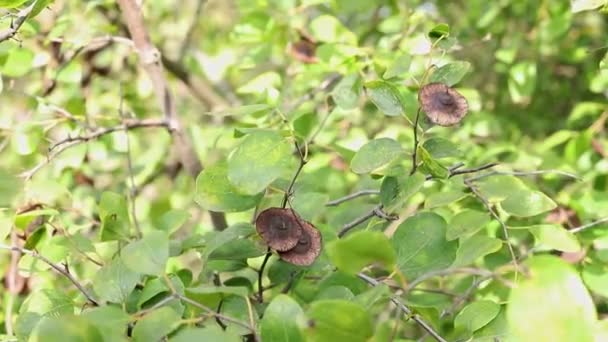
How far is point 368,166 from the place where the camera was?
707mm

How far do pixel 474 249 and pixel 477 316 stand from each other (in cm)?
6

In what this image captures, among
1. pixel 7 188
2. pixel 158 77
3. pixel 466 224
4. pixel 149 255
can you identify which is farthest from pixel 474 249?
pixel 158 77

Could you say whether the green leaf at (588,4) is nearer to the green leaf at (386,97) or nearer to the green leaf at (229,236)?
the green leaf at (386,97)

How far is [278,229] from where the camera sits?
67 cm

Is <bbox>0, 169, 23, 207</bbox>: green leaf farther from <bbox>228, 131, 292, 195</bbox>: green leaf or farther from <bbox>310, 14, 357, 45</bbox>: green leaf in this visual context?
<bbox>310, 14, 357, 45</bbox>: green leaf

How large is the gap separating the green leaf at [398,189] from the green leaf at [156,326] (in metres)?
0.23

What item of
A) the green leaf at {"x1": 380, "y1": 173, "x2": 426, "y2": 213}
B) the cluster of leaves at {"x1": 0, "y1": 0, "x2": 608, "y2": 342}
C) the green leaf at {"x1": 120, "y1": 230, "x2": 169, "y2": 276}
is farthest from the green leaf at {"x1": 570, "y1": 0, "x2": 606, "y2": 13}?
the green leaf at {"x1": 120, "y1": 230, "x2": 169, "y2": 276}

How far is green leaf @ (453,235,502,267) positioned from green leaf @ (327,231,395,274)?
0.14 meters

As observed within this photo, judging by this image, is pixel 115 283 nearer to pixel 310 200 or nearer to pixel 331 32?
pixel 310 200

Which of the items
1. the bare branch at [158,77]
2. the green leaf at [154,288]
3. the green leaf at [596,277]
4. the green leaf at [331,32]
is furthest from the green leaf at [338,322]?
the green leaf at [331,32]

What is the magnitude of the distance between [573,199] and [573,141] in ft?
0.90

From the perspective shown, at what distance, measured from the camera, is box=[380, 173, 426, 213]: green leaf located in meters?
0.70

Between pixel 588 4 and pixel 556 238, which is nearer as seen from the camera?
pixel 556 238

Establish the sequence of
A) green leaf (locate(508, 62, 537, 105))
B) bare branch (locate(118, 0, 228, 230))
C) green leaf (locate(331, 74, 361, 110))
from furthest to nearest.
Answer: green leaf (locate(508, 62, 537, 105)) < bare branch (locate(118, 0, 228, 230)) < green leaf (locate(331, 74, 361, 110))
